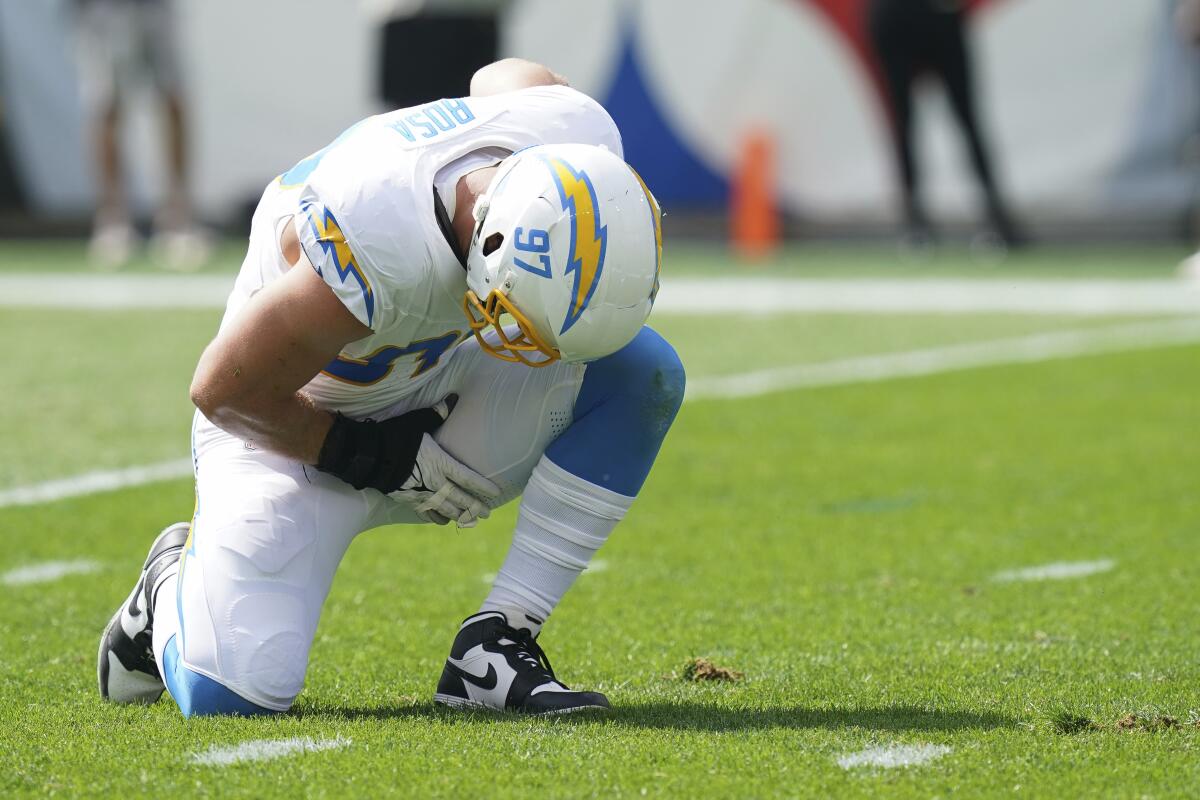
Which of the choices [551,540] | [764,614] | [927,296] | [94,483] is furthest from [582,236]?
[927,296]

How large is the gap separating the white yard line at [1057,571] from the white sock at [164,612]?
69.7 inches

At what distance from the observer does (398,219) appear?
2.82m

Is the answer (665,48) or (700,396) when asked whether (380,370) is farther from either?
(665,48)

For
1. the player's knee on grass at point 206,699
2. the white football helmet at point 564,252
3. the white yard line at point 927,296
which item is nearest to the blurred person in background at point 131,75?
the white yard line at point 927,296

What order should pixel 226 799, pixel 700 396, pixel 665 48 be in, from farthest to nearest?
pixel 665 48, pixel 700 396, pixel 226 799

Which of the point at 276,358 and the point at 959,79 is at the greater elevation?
the point at 276,358

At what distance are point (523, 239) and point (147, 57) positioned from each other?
28.7 ft

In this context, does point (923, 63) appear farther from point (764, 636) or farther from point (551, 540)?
point (551, 540)

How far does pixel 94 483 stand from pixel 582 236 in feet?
8.78

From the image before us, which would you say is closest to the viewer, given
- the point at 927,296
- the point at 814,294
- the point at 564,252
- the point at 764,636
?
the point at 564,252

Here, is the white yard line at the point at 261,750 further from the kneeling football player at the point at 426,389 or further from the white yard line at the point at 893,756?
the white yard line at the point at 893,756

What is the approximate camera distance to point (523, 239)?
→ 273cm

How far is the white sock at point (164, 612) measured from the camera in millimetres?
3072

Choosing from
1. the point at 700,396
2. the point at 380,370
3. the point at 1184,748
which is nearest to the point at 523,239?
the point at 380,370
